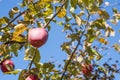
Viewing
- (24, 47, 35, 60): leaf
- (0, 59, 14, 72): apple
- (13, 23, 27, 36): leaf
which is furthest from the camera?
(0, 59, 14, 72): apple

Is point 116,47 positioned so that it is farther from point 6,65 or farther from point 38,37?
point 38,37

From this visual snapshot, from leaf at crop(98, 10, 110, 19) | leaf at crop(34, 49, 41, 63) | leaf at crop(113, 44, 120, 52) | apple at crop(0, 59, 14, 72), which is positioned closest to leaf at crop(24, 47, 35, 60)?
leaf at crop(34, 49, 41, 63)

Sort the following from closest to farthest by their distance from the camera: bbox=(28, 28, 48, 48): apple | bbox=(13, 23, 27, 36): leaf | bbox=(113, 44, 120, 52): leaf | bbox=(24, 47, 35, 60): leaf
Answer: bbox=(28, 28, 48, 48): apple < bbox=(13, 23, 27, 36): leaf < bbox=(24, 47, 35, 60): leaf < bbox=(113, 44, 120, 52): leaf

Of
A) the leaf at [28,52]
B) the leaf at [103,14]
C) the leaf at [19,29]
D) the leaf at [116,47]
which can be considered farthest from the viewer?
the leaf at [116,47]

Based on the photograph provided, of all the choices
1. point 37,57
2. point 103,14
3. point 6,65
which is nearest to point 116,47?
point 103,14

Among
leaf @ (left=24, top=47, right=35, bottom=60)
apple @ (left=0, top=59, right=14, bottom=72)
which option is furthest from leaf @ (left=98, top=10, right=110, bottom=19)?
apple @ (left=0, top=59, right=14, bottom=72)

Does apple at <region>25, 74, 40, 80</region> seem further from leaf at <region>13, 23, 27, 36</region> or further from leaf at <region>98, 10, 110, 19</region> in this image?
leaf at <region>98, 10, 110, 19</region>

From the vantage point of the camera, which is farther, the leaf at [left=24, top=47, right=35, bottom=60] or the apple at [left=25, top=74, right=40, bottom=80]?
the leaf at [left=24, top=47, right=35, bottom=60]

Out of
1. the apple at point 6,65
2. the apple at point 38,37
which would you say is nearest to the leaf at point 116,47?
the apple at point 6,65

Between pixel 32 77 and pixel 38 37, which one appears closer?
pixel 38 37

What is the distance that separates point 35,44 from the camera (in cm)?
254

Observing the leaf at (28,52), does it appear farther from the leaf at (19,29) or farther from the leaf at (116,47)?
the leaf at (116,47)

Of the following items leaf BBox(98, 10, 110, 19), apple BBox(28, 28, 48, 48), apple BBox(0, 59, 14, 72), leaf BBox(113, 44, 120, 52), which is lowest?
leaf BBox(113, 44, 120, 52)

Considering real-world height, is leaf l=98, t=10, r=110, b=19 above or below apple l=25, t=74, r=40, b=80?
above
